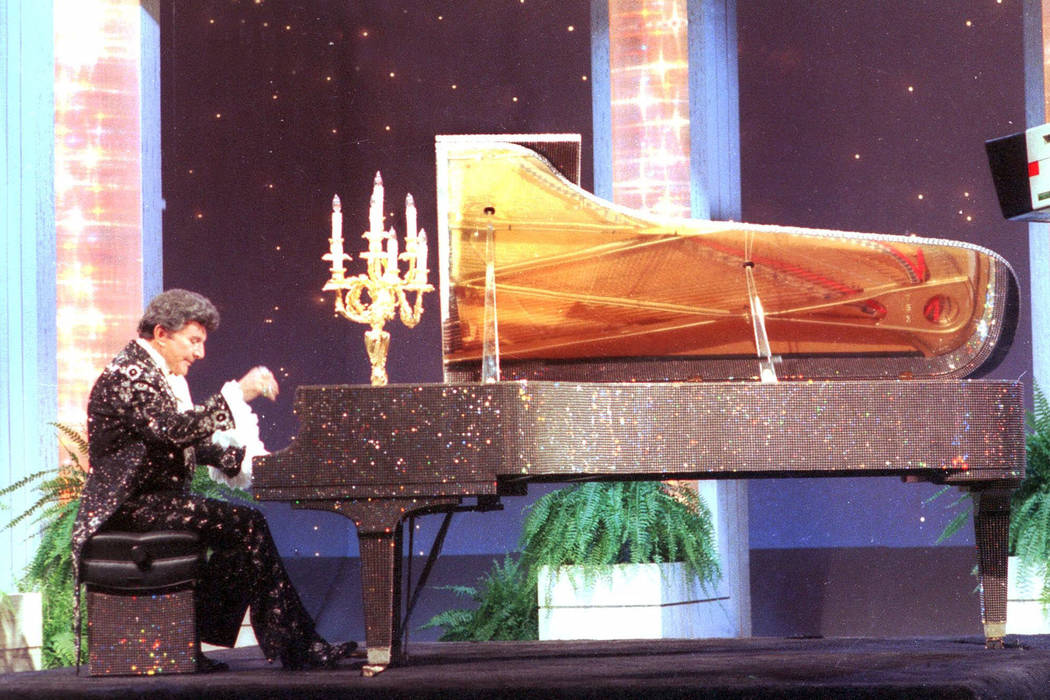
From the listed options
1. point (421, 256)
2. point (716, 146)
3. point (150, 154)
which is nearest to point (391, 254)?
point (421, 256)

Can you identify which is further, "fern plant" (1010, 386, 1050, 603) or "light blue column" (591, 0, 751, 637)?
"light blue column" (591, 0, 751, 637)

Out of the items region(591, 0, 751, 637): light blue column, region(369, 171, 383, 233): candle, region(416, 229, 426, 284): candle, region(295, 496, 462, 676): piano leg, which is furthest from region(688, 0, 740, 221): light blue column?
region(295, 496, 462, 676): piano leg

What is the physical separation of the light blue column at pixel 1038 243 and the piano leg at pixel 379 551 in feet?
12.7

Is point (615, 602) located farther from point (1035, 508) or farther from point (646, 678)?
point (646, 678)

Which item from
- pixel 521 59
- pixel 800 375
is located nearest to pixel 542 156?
pixel 800 375

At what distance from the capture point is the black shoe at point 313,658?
3.77 m

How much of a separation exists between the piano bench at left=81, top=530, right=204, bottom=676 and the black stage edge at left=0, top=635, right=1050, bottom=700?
0.10m

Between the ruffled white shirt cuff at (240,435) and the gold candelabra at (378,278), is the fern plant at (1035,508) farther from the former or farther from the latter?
the ruffled white shirt cuff at (240,435)

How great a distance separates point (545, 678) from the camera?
10.9ft

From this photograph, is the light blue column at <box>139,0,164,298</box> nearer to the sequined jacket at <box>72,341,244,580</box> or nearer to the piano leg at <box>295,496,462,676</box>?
the sequined jacket at <box>72,341,244,580</box>

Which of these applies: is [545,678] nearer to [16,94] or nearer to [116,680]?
[116,680]

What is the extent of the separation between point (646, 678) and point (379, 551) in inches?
31.3

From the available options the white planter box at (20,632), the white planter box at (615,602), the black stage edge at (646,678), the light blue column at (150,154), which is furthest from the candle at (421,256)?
the black stage edge at (646,678)

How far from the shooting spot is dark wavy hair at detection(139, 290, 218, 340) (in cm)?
384
